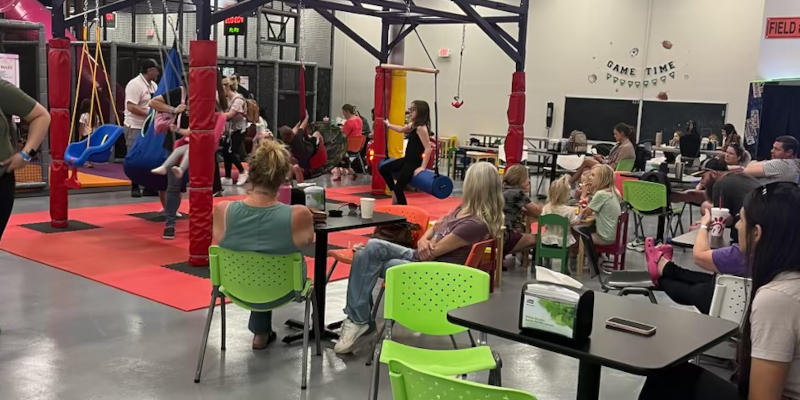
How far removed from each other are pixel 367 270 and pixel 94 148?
5152 mm

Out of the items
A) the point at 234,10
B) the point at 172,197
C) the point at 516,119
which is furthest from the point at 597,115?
the point at 234,10

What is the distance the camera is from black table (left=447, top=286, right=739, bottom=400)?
2262 mm

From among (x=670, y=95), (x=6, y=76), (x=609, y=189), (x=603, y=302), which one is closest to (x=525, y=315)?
(x=603, y=302)

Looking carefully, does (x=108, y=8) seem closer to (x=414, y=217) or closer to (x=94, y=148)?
(x=94, y=148)

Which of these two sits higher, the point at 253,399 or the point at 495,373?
the point at 495,373

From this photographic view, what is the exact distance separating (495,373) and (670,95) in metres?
13.3

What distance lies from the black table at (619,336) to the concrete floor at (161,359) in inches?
49.8

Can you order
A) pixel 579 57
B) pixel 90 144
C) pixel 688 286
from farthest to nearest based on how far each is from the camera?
pixel 579 57 < pixel 90 144 < pixel 688 286

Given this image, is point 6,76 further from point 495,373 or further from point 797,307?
point 797,307

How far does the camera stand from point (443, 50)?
18.4 meters

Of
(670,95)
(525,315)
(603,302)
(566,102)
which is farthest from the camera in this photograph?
(566,102)

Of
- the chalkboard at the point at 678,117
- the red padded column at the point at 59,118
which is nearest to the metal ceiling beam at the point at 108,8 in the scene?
the red padded column at the point at 59,118

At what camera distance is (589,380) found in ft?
8.43

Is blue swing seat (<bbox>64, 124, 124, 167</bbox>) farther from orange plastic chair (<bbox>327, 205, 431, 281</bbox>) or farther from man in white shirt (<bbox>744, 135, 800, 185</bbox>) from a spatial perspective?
man in white shirt (<bbox>744, 135, 800, 185</bbox>)
